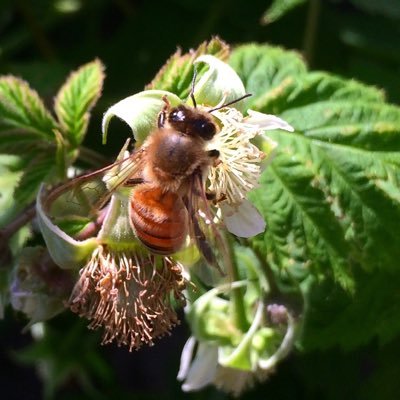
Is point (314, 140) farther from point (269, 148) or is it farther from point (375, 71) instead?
point (375, 71)

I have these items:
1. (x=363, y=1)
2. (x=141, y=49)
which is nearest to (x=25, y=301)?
(x=363, y=1)

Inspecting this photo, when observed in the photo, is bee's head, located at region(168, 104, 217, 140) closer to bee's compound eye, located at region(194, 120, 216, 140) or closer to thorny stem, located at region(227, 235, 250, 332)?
bee's compound eye, located at region(194, 120, 216, 140)

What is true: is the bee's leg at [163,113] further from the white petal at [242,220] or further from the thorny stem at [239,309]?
the thorny stem at [239,309]

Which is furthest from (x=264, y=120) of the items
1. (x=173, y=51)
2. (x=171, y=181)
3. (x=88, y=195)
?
(x=173, y=51)

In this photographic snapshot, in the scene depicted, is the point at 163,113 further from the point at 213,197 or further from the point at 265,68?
the point at 265,68

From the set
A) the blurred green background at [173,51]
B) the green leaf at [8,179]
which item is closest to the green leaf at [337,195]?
the green leaf at [8,179]

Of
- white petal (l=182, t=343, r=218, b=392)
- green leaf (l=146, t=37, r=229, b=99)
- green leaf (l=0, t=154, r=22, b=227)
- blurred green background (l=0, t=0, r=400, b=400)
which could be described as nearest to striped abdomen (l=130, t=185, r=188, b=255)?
green leaf (l=146, t=37, r=229, b=99)
